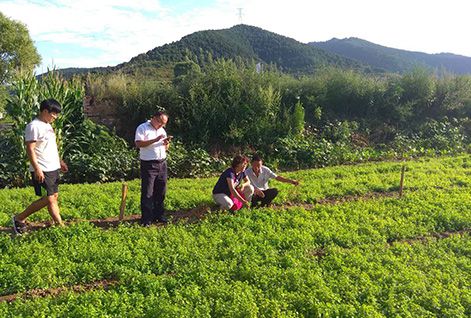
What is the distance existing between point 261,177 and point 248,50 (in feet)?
149

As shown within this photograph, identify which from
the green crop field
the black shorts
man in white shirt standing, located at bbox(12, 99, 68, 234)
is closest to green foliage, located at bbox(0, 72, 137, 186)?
the green crop field

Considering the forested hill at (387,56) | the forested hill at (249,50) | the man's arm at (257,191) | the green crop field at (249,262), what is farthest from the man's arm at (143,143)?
the forested hill at (387,56)

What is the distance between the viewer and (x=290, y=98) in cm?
1745

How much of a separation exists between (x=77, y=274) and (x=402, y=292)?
4209 millimetres

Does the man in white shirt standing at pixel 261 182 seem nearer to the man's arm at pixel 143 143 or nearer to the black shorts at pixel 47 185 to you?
the man's arm at pixel 143 143

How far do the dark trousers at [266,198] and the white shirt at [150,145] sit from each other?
7.56 ft

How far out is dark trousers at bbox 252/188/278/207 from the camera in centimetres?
850

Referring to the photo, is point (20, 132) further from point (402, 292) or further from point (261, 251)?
point (402, 292)

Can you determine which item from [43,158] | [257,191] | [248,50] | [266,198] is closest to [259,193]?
[257,191]

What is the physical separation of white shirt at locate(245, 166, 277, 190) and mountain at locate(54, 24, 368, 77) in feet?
109

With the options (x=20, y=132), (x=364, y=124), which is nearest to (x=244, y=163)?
(x=20, y=132)

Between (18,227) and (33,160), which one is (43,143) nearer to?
(33,160)

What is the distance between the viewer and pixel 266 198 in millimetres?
8547

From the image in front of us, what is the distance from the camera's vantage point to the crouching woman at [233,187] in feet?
25.7
